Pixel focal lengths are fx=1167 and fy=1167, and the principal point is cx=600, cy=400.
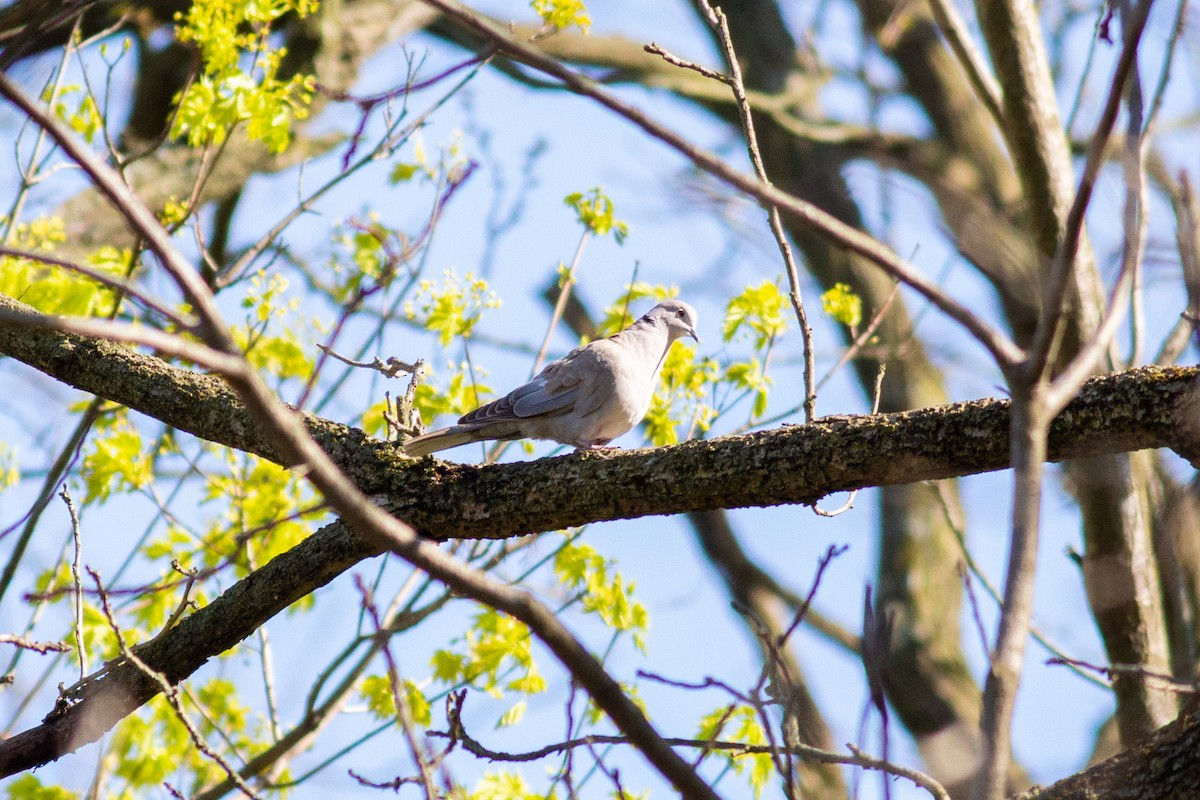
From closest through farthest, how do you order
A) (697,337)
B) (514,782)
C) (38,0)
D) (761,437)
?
(38,0) → (761,437) → (514,782) → (697,337)

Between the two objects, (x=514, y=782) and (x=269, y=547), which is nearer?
(x=514, y=782)

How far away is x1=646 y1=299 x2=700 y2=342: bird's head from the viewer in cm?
623

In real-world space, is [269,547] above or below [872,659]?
above

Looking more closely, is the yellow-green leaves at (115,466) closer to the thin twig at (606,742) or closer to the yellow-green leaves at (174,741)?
the yellow-green leaves at (174,741)

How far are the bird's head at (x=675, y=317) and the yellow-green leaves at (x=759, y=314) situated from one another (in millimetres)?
475

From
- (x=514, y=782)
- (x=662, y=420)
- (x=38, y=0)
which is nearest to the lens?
(x=38, y=0)

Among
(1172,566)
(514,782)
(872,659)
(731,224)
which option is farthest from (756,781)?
(872,659)

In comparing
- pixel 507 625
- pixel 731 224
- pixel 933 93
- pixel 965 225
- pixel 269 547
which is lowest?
pixel 965 225

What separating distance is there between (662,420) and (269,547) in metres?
2.04

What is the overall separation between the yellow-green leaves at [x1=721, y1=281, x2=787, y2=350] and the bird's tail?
4.69 ft

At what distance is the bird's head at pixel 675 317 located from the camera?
20.5 ft

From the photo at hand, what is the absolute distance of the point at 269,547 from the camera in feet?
18.9

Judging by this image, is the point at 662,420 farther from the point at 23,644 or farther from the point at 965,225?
the point at 965,225

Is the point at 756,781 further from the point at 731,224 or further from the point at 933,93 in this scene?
the point at 933,93
